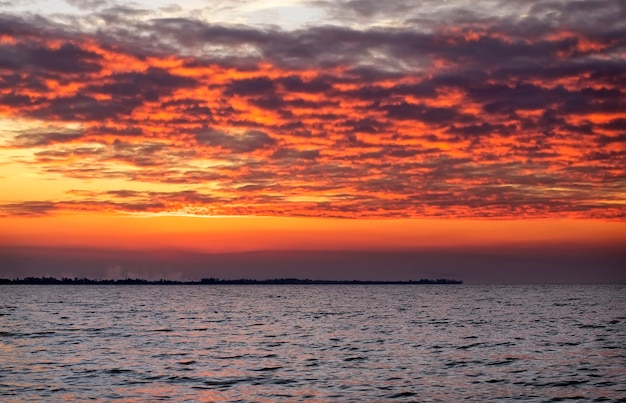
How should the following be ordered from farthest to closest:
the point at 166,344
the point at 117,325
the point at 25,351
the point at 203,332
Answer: the point at 117,325, the point at 203,332, the point at 166,344, the point at 25,351

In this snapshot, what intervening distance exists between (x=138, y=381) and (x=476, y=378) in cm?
2018

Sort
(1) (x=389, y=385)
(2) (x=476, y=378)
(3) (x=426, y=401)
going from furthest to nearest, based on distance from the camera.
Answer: (2) (x=476, y=378) → (1) (x=389, y=385) → (3) (x=426, y=401)

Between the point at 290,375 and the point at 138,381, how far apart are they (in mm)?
9176

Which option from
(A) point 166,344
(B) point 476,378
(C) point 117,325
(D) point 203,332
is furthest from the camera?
(C) point 117,325

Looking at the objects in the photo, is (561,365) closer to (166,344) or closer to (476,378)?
(476,378)

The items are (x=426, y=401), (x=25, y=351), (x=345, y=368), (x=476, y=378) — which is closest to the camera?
(x=426, y=401)

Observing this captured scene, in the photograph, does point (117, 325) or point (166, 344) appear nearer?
point (166, 344)

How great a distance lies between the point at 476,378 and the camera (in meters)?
43.7

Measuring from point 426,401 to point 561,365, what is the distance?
1745 centimetres

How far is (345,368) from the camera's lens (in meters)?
47.5

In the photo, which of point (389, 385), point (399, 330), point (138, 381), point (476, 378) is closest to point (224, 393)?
point (138, 381)

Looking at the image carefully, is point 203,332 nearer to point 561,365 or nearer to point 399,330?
point 399,330

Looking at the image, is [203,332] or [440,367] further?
[203,332]

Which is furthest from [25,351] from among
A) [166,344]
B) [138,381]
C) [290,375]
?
[290,375]
